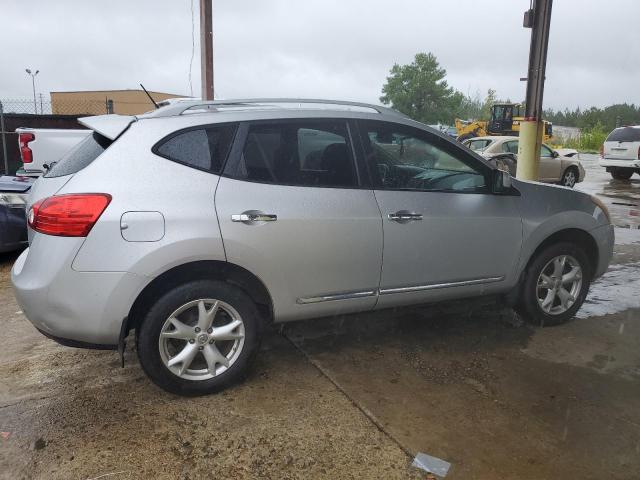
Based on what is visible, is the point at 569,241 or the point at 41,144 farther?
the point at 41,144

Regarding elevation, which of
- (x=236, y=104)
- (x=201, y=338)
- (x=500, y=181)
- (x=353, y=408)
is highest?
(x=236, y=104)

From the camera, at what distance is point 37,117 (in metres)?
11.5

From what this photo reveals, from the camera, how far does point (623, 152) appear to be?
16.8 m

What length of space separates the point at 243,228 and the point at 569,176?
14787 mm

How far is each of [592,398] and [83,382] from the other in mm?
3102

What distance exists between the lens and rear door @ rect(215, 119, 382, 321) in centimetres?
308

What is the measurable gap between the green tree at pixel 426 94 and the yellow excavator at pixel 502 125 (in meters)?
43.0

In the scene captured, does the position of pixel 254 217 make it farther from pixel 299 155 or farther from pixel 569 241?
pixel 569 241

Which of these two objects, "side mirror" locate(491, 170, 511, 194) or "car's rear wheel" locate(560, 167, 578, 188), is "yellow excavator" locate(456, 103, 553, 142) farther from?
"side mirror" locate(491, 170, 511, 194)

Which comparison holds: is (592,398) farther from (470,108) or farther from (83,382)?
(470,108)

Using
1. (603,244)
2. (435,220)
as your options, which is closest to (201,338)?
(435,220)

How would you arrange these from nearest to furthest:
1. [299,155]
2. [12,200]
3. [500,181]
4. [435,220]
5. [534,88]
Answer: [299,155], [435,220], [500,181], [12,200], [534,88]

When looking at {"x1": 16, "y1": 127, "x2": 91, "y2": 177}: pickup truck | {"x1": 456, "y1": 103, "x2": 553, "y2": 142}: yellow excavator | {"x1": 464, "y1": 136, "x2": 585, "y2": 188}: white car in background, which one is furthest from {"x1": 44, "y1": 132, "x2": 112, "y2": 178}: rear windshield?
{"x1": 456, "y1": 103, "x2": 553, "y2": 142}: yellow excavator

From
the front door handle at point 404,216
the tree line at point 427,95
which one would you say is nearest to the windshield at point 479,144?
the front door handle at point 404,216
